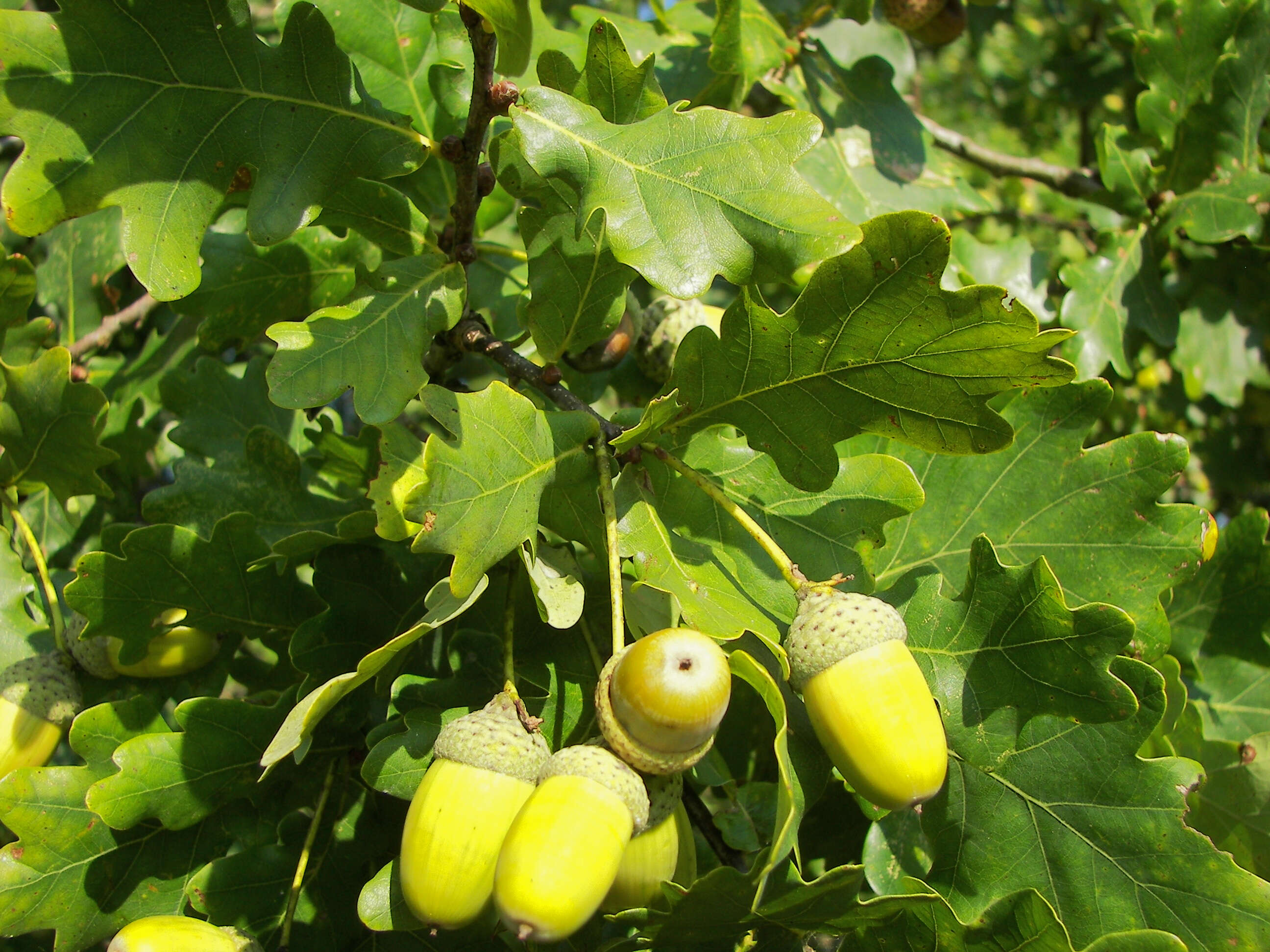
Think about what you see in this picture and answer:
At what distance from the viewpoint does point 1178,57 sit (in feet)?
6.69

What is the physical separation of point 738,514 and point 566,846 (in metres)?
0.41

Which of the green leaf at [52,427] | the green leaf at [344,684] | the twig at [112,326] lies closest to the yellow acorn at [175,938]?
the green leaf at [344,684]

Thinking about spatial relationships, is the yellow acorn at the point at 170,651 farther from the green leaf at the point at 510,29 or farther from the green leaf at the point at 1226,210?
the green leaf at the point at 1226,210

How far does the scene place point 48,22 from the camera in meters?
1.04

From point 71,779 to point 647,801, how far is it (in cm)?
79

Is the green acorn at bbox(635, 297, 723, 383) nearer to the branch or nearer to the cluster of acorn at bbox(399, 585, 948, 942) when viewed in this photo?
the cluster of acorn at bbox(399, 585, 948, 942)

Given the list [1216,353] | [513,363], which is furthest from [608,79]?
[1216,353]

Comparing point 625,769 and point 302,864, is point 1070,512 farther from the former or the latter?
point 302,864

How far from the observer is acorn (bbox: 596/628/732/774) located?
89 centimetres

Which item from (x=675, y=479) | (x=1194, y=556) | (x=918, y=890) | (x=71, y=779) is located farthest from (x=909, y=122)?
(x=71, y=779)

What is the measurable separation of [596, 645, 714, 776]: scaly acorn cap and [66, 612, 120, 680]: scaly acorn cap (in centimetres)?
86

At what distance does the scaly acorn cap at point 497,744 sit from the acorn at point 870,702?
0.29 m

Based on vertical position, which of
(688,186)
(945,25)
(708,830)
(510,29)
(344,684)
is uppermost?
(510,29)

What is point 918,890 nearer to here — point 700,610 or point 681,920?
point 681,920
